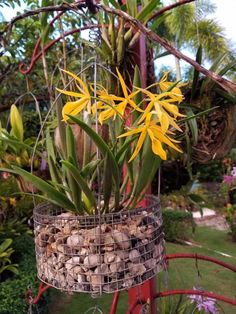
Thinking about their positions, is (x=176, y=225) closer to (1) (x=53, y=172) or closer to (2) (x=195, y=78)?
(2) (x=195, y=78)

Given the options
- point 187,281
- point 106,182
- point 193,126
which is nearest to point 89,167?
point 106,182

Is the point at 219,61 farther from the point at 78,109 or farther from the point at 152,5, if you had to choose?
the point at 78,109

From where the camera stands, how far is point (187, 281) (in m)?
3.09

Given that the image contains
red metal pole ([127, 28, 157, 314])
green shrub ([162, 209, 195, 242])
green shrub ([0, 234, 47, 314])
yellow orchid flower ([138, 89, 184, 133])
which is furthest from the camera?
green shrub ([162, 209, 195, 242])

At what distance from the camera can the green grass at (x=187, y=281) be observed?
8.48ft

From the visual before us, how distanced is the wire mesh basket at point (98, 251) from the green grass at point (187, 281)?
3.72 ft

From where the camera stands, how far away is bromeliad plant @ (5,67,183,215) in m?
0.51

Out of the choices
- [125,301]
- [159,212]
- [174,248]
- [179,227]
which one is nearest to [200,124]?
[159,212]

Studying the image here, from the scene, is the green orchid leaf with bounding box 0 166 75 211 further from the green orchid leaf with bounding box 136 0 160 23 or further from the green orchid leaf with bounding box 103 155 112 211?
the green orchid leaf with bounding box 136 0 160 23

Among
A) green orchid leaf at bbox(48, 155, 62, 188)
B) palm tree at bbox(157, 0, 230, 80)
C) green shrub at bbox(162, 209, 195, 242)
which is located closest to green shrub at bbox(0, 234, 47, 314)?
green orchid leaf at bbox(48, 155, 62, 188)

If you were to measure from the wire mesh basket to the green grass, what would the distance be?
1134 mm

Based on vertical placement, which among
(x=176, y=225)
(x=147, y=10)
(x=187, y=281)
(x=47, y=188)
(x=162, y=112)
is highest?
(x=147, y=10)

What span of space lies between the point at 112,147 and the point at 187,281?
110 inches

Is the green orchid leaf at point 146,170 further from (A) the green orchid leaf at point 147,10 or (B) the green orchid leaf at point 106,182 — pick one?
(A) the green orchid leaf at point 147,10
